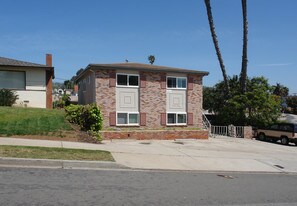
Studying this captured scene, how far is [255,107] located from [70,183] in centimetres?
2660

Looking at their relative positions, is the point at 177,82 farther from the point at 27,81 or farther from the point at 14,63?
the point at 14,63

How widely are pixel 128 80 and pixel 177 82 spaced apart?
391cm

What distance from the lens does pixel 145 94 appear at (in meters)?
24.8

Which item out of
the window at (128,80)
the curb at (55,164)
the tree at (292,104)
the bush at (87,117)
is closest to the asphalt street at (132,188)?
the curb at (55,164)

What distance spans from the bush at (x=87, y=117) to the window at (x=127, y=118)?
548 centimetres

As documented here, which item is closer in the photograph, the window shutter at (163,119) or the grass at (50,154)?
the grass at (50,154)

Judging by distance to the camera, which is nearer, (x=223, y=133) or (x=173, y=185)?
(x=173, y=185)

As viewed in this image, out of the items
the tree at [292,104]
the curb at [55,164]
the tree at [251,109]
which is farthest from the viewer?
the tree at [292,104]

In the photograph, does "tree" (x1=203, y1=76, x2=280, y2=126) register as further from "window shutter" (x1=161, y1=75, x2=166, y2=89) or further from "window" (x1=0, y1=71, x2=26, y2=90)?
"window" (x1=0, y1=71, x2=26, y2=90)

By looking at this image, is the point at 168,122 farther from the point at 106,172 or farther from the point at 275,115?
the point at 106,172

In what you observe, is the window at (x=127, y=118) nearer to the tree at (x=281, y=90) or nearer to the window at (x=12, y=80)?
Answer: the window at (x=12, y=80)

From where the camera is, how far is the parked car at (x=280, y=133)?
27094mm

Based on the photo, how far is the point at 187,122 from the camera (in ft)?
85.9

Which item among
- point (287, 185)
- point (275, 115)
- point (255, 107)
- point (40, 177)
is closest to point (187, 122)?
point (255, 107)
